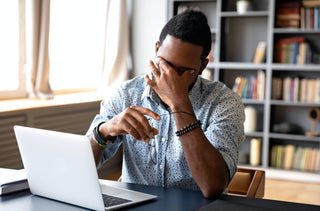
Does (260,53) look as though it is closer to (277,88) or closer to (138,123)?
(277,88)

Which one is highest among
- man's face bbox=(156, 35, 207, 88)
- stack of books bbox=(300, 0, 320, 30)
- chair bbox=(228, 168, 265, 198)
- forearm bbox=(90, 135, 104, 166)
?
stack of books bbox=(300, 0, 320, 30)

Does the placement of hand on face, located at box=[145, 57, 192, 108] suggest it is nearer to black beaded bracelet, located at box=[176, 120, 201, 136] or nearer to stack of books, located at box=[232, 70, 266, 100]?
black beaded bracelet, located at box=[176, 120, 201, 136]

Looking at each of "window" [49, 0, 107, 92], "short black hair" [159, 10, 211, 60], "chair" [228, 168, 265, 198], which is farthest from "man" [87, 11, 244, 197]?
"window" [49, 0, 107, 92]

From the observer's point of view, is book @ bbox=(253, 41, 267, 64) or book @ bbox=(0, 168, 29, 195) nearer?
book @ bbox=(0, 168, 29, 195)

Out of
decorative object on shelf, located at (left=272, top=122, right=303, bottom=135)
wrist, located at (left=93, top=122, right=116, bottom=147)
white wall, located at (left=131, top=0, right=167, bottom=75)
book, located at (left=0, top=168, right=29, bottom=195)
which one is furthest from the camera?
white wall, located at (left=131, top=0, right=167, bottom=75)

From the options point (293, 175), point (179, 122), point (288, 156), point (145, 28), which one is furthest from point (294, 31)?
point (179, 122)

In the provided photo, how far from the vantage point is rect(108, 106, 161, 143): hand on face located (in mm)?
1350

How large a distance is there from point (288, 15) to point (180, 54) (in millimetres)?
3336

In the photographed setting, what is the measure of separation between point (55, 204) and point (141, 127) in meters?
0.33

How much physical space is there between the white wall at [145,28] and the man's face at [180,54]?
3.61 m

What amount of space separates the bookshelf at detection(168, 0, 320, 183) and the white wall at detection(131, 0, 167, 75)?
206 mm

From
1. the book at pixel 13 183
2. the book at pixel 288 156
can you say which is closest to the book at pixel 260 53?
the book at pixel 288 156

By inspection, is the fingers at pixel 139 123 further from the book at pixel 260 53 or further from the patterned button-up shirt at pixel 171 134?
the book at pixel 260 53

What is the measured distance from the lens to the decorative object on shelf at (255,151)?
4703 mm
